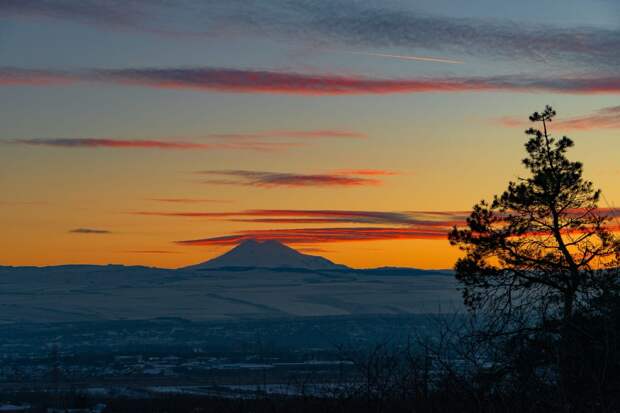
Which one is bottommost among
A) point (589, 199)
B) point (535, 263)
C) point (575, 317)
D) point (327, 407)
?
point (327, 407)

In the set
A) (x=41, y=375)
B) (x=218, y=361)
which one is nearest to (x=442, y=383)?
(x=41, y=375)

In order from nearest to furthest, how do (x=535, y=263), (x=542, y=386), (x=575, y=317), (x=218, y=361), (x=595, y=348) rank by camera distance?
(x=542, y=386)
(x=595, y=348)
(x=575, y=317)
(x=535, y=263)
(x=218, y=361)

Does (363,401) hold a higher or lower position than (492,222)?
lower

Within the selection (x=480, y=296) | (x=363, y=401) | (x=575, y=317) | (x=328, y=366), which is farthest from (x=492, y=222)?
(x=328, y=366)

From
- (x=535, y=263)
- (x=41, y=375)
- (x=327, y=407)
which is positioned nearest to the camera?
(x=327, y=407)

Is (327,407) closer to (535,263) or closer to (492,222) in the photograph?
(535,263)

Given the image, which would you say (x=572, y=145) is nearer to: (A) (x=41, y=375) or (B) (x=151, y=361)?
(A) (x=41, y=375)

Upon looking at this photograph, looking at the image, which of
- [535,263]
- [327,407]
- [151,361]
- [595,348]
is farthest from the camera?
[151,361]

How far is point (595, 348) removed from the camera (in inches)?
784

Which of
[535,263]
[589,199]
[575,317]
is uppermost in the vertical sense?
[589,199]

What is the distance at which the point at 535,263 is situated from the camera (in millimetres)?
29906

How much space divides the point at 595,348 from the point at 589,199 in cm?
1266

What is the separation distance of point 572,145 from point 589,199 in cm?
197

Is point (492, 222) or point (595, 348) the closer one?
point (595, 348)
